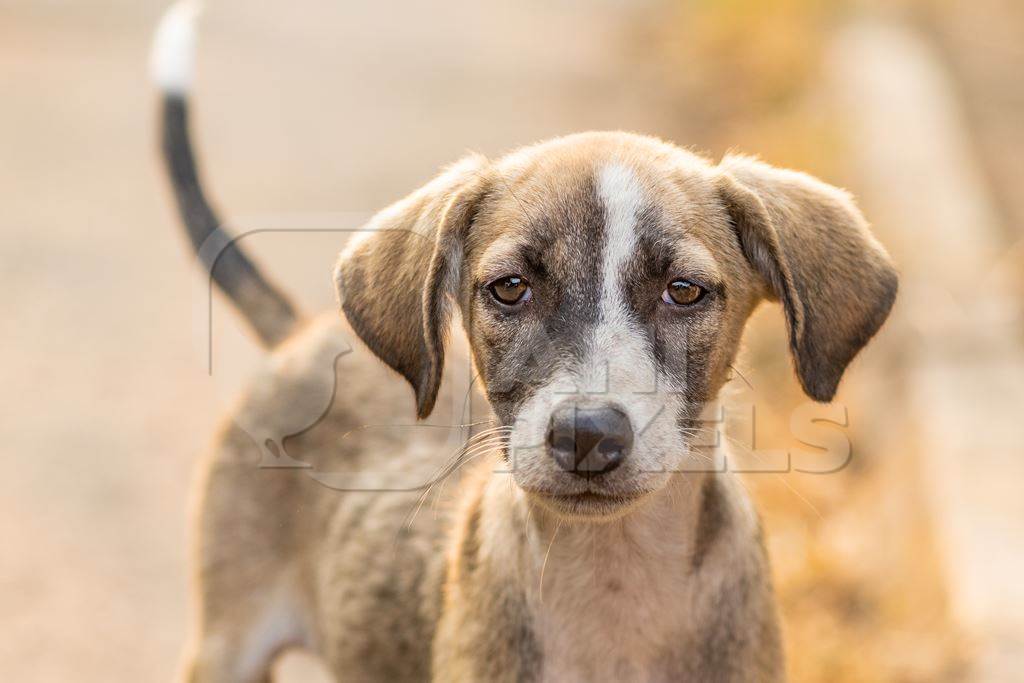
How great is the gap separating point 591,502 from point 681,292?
1.81 ft

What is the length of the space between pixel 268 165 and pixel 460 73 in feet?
9.77

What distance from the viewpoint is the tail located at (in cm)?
492

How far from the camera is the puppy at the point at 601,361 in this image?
3.20 metres

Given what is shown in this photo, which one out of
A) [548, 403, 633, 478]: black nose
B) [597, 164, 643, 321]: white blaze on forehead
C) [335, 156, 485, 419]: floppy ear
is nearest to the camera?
[548, 403, 633, 478]: black nose

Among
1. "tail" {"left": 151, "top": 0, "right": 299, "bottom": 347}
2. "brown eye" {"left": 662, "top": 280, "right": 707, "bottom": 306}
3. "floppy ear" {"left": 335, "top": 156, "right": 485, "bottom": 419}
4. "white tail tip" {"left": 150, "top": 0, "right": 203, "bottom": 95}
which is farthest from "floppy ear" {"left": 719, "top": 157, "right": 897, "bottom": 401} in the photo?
"white tail tip" {"left": 150, "top": 0, "right": 203, "bottom": 95}

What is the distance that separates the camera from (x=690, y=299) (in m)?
3.32

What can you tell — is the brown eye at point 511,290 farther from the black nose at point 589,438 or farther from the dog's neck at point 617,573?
the dog's neck at point 617,573

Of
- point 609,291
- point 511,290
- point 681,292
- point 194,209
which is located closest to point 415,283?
point 511,290

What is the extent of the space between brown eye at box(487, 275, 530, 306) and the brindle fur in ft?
0.10

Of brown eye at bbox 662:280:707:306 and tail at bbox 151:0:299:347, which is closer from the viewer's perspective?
brown eye at bbox 662:280:707:306

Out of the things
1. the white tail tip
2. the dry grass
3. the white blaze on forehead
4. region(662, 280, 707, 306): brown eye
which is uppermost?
the white tail tip

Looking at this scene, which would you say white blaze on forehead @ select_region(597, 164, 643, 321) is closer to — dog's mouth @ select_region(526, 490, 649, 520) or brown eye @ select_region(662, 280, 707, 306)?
brown eye @ select_region(662, 280, 707, 306)

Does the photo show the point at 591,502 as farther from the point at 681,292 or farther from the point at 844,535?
the point at 844,535

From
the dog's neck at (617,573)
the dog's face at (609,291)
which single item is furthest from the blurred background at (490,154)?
the dog's neck at (617,573)
